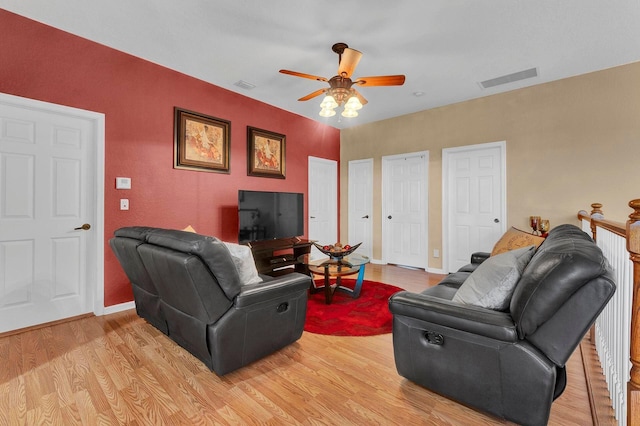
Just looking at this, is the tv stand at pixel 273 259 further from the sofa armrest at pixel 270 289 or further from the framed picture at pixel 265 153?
the sofa armrest at pixel 270 289

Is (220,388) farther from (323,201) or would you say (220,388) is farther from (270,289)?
(323,201)

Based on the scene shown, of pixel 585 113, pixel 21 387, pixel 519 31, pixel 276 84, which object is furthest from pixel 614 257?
pixel 276 84

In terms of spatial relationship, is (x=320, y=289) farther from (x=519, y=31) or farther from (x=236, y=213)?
(x=519, y=31)

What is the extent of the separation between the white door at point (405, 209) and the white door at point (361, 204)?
298 millimetres

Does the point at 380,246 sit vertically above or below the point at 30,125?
below

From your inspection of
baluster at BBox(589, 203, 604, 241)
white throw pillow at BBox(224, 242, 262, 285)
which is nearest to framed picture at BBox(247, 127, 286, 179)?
white throw pillow at BBox(224, 242, 262, 285)

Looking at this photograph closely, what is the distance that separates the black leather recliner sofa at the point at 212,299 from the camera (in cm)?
174

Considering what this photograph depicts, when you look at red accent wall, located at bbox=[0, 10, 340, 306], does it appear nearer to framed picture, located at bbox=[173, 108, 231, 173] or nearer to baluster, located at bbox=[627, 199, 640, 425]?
framed picture, located at bbox=[173, 108, 231, 173]

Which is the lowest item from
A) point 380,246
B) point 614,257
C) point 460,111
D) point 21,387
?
point 21,387

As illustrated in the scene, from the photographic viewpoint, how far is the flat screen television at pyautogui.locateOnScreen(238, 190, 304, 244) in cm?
390

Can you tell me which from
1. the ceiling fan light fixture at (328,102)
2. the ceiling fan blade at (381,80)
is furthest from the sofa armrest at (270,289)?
the ceiling fan blade at (381,80)

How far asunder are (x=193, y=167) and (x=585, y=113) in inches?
196

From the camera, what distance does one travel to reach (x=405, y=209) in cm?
529

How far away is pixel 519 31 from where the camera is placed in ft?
9.01
